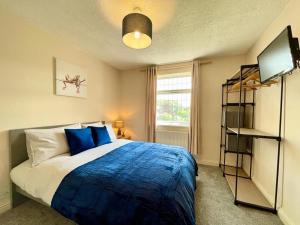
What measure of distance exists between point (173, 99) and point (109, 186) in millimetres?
2817

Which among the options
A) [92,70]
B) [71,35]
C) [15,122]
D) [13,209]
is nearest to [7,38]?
[71,35]

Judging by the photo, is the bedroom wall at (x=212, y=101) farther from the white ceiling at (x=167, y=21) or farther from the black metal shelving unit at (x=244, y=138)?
the white ceiling at (x=167, y=21)

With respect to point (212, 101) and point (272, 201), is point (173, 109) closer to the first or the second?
point (212, 101)

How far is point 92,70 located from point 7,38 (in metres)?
1.43

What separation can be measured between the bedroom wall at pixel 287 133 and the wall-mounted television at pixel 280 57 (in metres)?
0.21

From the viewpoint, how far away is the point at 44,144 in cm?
182

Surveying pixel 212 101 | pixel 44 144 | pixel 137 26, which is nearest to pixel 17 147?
pixel 44 144

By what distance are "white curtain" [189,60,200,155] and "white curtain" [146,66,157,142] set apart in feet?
3.06

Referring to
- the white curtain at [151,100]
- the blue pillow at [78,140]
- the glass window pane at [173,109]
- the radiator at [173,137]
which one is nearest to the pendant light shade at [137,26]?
the blue pillow at [78,140]

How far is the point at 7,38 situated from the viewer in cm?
175

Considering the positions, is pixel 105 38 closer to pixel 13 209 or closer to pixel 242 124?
pixel 13 209

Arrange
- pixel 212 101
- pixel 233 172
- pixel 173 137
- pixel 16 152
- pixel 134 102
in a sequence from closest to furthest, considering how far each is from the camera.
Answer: pixel 16 152, pixel 233 172, pixel 212 101, pixel 173 137, pixel 134 102

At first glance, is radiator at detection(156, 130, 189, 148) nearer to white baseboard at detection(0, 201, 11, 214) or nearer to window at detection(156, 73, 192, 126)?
window at detection(156, 73, 192, 126)

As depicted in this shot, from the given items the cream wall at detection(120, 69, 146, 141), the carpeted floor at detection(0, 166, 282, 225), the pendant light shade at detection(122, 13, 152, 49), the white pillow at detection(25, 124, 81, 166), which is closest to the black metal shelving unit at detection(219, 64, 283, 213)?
the carpeted floor at detection(0, 166, 282, 225)
